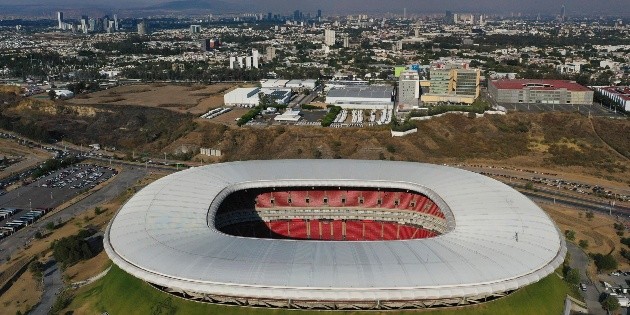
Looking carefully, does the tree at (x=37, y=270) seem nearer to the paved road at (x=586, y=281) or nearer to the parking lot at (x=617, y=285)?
the paved road at (x=586, y=281)

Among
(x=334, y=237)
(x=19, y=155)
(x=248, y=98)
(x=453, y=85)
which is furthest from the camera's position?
(x=453, y=85)

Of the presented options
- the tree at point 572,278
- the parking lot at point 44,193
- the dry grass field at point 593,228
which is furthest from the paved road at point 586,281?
the parking lot at point 44,193

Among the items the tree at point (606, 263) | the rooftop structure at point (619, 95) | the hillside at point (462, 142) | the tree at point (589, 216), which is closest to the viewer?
the tree at point (606, 263)

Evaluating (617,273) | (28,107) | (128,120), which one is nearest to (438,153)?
(617,273)

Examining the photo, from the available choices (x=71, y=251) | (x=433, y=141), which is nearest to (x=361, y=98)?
(x=433, y=141)

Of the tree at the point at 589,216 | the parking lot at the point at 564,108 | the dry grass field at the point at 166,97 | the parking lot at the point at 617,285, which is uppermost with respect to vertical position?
the parking lot at the point at 564,108

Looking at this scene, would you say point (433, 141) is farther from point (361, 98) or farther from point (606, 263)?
point (606, 263)

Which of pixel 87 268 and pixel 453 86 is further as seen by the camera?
pixel 453 86
